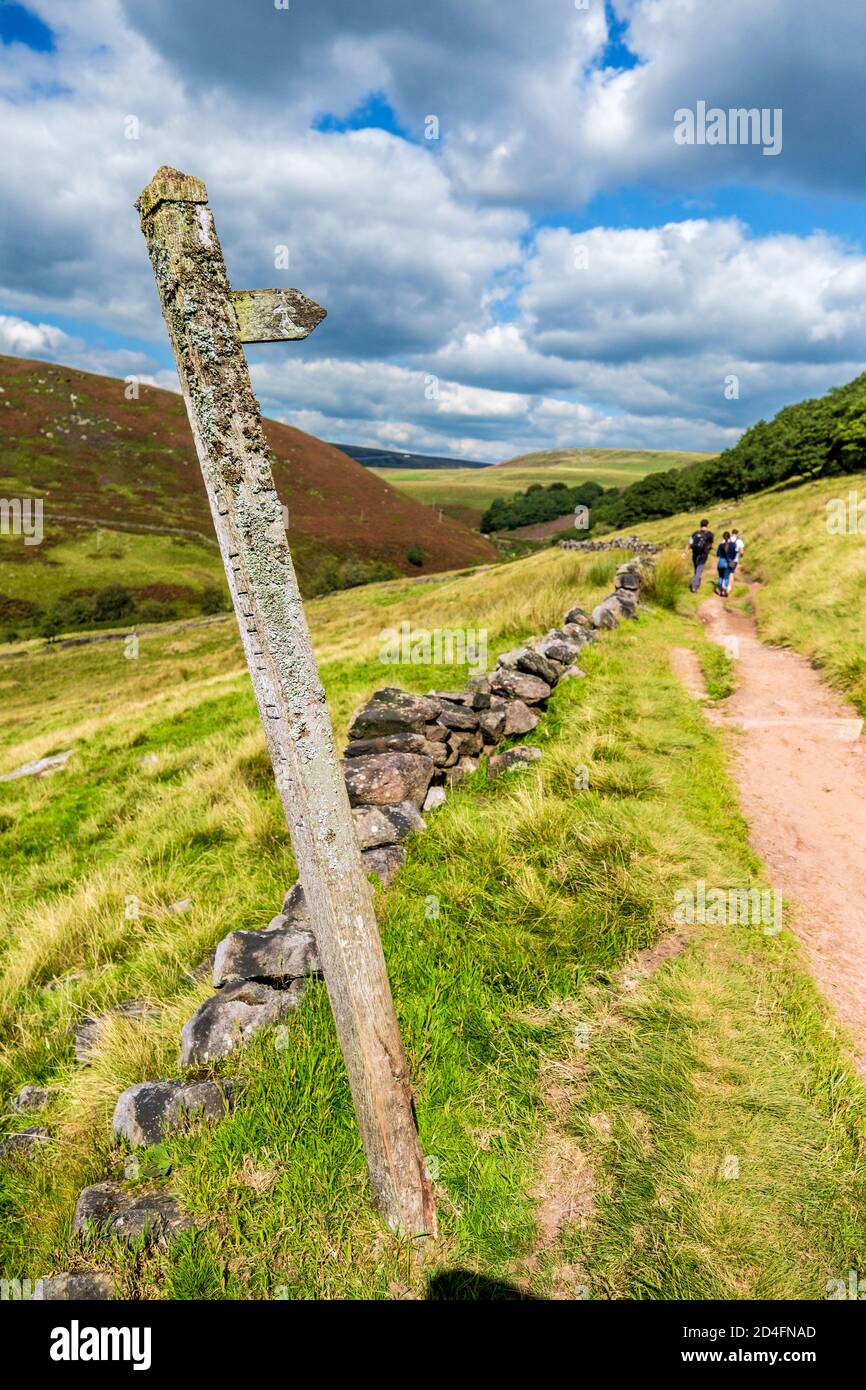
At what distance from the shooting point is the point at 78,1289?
2.77 metres

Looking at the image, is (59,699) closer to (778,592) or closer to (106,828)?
(106,828)

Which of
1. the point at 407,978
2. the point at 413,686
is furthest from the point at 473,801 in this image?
the point at 413,686

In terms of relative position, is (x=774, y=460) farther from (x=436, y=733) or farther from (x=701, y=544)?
(x=436, y=733)

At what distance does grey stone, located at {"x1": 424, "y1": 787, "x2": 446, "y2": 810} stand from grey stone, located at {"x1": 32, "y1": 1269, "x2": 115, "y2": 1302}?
450cm

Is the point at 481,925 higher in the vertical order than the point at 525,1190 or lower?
higher

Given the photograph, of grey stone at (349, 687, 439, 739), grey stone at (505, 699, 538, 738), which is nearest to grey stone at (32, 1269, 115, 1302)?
grey stone at (349, 687, 439, 739)

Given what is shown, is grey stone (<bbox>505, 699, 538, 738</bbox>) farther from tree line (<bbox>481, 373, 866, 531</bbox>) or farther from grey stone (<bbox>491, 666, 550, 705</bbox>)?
tree line (<bbox>481, 373, 866, 531</bbox>)

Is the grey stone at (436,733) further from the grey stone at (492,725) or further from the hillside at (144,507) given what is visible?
the hillside at (144,507)

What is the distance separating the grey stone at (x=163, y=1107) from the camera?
335cm

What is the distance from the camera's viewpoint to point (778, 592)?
50.8 ft

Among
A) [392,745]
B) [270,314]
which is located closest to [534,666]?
[392,745]

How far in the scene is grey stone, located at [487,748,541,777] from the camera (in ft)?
24.3

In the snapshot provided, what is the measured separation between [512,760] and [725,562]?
1302cm
